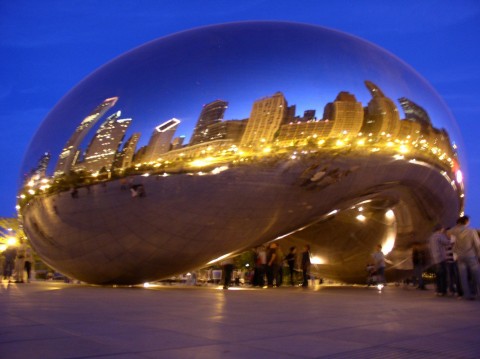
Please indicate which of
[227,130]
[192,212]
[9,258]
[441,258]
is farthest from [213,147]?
[9,258]

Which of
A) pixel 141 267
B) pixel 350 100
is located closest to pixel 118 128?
pixel 141 267

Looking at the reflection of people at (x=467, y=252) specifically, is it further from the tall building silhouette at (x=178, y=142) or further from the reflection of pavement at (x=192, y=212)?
the tall building silhouette at (x=178, y=142)

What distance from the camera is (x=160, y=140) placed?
735 cm

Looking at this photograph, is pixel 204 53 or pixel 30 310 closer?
pixel 30 310

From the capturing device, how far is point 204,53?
8.04m

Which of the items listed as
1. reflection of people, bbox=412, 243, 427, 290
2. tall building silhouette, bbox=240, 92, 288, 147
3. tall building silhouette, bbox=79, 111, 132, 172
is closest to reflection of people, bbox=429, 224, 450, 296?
reflection of people, bbox=412, 243, 427, 290

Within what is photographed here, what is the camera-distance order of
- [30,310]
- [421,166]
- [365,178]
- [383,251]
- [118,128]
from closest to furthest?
[30,310] → [118,128] → [365,178] → [421,166] → [383,251]

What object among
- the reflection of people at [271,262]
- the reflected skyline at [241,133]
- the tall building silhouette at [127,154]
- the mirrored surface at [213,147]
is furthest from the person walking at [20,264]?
the tall building silhouette at [127,154]

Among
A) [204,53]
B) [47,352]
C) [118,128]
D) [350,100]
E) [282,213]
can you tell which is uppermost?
[204,53]

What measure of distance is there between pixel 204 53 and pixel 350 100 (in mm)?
2395

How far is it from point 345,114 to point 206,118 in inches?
87.1

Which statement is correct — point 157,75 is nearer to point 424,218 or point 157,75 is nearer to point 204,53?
point 204,53

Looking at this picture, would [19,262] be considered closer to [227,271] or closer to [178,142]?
[227,271]

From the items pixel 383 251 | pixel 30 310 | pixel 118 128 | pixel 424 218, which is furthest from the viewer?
pixel 383 251
